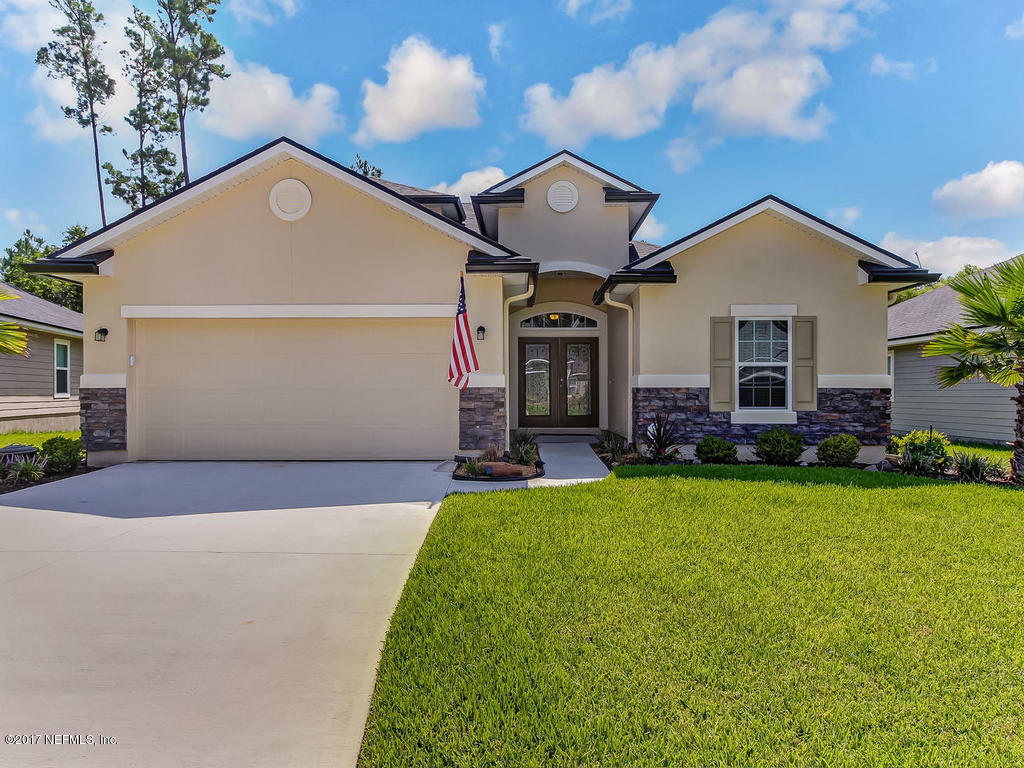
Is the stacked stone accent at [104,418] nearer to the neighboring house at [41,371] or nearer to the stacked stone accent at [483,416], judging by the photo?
the stacked stone accent at [483,416]

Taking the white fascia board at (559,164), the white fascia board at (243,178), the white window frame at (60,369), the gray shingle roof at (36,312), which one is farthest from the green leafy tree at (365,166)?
the white fascia board at (243,178)

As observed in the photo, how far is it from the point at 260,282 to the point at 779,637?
920 cm

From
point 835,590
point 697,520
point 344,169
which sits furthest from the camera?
point 344,169

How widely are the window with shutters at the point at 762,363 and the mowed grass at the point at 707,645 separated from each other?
4.39 m

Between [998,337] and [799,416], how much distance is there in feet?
9.63

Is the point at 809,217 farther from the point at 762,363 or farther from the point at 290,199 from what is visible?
the point at 290,199

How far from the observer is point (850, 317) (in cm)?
991

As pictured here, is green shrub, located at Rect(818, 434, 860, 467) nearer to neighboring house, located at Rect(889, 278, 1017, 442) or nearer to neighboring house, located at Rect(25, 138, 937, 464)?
neighboring house, located at Rect(25, 138, 937, 464)

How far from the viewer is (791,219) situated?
9742 millimetres

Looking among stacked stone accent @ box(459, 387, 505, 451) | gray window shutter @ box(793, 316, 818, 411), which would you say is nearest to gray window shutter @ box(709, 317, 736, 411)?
gray window shutter @ box(793, 316, 818, 411)

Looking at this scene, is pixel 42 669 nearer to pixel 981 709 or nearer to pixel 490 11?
pixel 981 709

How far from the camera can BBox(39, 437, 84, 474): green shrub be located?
883cm

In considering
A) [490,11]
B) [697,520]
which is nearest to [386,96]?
[490,11]

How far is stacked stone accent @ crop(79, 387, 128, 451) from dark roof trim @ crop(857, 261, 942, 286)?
13.0 metres
